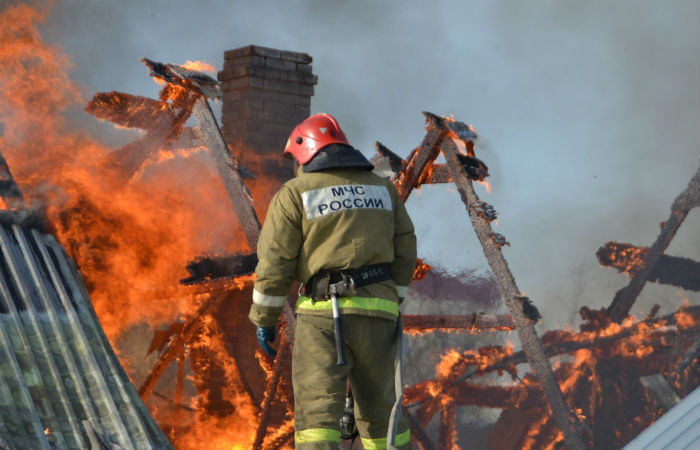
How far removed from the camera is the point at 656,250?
343 inches

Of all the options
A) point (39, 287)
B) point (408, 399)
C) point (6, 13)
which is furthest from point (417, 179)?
point (6, 13)

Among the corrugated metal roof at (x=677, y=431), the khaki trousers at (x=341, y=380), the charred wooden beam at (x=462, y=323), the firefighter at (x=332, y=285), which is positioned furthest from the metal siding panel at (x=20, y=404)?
the charred wooden beam at (x=462, y=323)

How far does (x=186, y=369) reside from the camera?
1223 cm

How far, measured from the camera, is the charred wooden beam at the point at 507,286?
21.7 feet

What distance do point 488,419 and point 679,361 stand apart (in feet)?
15.4

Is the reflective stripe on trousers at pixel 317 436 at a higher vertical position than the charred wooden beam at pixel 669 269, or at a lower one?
lower

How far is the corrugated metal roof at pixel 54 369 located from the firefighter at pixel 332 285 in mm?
1761

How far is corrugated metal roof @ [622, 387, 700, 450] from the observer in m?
2.36

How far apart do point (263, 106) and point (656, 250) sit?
5010 millimetres

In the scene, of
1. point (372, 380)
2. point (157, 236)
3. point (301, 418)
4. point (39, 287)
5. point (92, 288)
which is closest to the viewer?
point (301, 418)

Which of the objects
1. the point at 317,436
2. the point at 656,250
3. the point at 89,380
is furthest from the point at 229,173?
the point at 656,250

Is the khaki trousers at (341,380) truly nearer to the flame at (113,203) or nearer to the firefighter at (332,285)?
the firefighter at (332,285)

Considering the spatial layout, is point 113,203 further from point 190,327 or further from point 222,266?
point 190,327

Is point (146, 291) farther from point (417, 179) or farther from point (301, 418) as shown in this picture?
point (301, 418)
